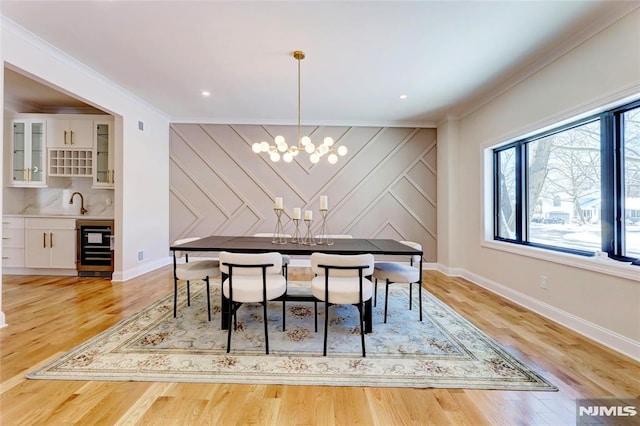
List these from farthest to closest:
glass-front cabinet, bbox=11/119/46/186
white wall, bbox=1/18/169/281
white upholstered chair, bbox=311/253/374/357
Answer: glass-front cabinet, bbox=11/119/46/186 → white wall, bbox=1/18/169/281 → white upholstered chair, bbox=311/253/374/357

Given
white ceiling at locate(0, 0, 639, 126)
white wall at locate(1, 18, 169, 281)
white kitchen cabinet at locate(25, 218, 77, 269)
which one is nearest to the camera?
white ceiling at locate(0, 0, 639, 126)

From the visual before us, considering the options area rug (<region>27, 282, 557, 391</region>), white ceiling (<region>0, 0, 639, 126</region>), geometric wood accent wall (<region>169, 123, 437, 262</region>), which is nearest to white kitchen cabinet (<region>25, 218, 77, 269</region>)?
geometric wood accent wall (<region>169, 123, 437, 262</region>)

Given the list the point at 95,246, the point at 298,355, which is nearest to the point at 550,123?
the point at 298,355

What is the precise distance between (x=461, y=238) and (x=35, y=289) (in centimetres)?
616

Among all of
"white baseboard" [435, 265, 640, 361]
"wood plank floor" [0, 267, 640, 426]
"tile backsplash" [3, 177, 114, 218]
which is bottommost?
"wood plank floor" [0, 267, 640, 426]

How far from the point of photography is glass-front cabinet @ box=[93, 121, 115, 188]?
4387 millimetres

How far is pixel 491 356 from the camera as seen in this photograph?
2135mm

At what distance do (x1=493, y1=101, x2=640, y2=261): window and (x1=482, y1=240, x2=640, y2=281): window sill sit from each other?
13cm

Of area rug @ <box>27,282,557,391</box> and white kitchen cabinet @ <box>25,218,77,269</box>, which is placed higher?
white kitchen cabinet @ <box>25,218,77,269</box>

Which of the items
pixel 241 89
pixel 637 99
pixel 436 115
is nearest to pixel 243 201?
pixel 241 89

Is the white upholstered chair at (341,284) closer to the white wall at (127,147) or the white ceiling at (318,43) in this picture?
the white ceiling at (318,43)

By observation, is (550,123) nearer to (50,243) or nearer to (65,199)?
(50,243)

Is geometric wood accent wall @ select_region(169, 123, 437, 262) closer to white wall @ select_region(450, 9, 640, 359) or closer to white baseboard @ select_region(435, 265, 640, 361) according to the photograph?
white wall @ select_region(450, 9, 640, 359)

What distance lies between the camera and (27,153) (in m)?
4.35
